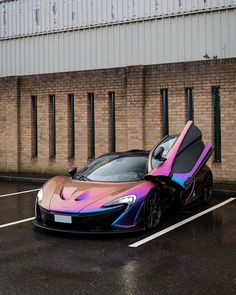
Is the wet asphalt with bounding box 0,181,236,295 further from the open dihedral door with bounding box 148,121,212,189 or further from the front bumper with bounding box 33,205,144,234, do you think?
the open dihedral door with bounding box 148,121,212,189

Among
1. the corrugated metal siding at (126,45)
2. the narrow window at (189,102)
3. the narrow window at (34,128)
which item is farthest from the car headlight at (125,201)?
the corrugated metal siding at (126,45)

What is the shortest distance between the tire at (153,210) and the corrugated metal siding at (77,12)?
10.4 metres

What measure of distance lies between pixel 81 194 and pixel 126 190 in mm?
671

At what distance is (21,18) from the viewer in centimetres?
2069

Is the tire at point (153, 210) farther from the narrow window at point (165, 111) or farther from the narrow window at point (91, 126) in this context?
the narrow window at point (91, 126)

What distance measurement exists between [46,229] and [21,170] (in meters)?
8.78

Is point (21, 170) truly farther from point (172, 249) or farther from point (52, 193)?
point (172, 249)

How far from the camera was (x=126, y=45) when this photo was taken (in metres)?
17.9

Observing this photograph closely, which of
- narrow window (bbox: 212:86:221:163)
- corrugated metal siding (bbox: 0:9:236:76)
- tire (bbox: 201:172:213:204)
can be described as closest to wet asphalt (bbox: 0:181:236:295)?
tire (bbox: 201:172:213:204)

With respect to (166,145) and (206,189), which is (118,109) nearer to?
(206,189)

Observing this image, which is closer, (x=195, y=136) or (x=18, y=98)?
(x=195, y=136)

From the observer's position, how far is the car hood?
684cm

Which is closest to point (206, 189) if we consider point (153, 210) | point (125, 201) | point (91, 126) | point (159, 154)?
point (159, 154)

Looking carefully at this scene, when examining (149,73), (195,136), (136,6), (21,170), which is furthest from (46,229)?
(136,6)
